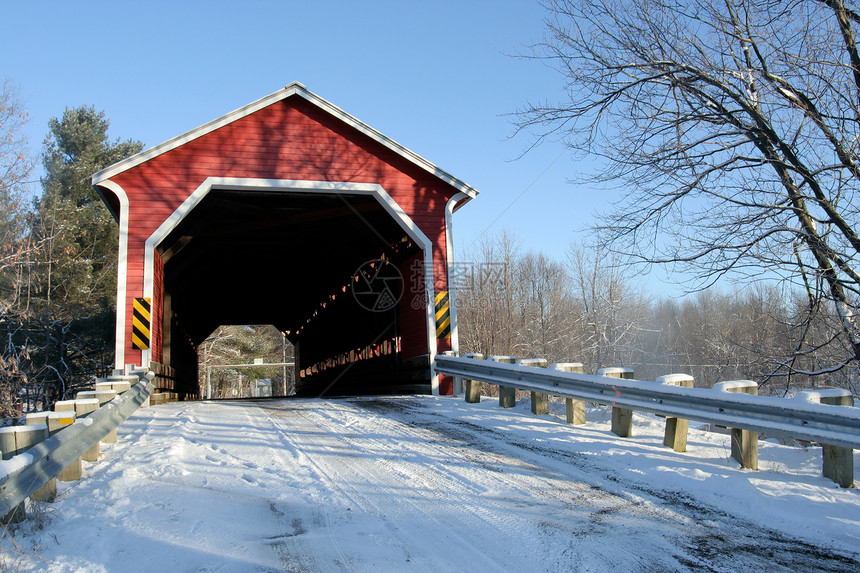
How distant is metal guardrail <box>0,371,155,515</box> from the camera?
2.79m

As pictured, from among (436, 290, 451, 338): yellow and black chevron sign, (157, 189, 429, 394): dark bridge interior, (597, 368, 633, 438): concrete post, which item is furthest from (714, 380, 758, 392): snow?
(436, 290, 451, 338): yellow and black chevron sign

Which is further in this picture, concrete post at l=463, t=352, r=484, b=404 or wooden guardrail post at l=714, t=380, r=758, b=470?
concrete post at l=463, t=352, r=484, b=404

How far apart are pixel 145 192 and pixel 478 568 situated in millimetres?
9103

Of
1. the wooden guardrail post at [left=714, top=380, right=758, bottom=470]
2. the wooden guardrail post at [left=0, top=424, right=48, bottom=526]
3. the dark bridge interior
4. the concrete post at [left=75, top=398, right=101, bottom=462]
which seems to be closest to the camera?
the wooden guardrail post at [left=0, top=424, right=48, bottom=526]

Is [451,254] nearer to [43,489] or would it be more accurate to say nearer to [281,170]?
[281,170]

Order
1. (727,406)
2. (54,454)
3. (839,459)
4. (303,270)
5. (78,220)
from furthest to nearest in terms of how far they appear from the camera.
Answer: (78,220), (303,270), (727,406), (839,459), (54,454)

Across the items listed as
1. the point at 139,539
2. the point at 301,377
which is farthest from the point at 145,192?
the point at 301,377

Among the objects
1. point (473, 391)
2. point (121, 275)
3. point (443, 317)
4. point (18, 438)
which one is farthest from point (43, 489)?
point (443, 317)

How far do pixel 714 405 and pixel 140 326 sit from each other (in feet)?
27.2

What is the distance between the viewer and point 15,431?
3320 millimetres

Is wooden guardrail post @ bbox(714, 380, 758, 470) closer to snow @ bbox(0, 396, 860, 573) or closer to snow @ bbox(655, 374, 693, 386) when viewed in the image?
snow @ bbox(0, 396, 860, 573)

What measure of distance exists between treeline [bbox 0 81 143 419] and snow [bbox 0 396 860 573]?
10091 millimetres

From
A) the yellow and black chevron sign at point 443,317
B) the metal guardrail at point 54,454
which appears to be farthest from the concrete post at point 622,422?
the yellow and black chevron sign at point 443,317

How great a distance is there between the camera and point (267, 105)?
10586 millimetres
